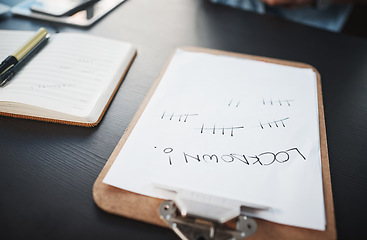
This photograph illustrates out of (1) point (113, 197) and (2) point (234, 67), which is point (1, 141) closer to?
(1) point (113, 197)

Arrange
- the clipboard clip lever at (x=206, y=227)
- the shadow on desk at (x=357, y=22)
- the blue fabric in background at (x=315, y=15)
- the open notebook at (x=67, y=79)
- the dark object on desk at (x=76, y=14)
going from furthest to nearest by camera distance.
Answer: the shadow on desk at (x=357, y=22)
the blue fabric in background at (x=315, y=15)
the dark object on desk at (x=76, y=14)
the open notebook at (x=67, y=79)
the clipboard clip lever at (x=206, y=227)

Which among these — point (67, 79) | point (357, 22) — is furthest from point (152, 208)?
point (357, 22)

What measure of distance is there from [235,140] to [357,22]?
1.99 metres

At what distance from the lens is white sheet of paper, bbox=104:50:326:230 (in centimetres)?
35

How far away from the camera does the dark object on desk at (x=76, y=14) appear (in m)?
0.71

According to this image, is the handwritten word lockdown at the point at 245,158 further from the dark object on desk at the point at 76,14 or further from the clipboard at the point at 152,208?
the dark object on desk at the point at 76,14

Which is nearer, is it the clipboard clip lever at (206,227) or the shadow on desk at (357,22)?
the clipboard clip lever at (206,227)

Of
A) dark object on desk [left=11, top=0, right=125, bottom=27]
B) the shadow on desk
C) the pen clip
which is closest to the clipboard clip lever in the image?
the pen clip

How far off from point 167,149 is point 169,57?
0.88 ft

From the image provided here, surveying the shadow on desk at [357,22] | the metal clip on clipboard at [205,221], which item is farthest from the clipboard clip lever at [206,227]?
the shadow on desk at [357,22]

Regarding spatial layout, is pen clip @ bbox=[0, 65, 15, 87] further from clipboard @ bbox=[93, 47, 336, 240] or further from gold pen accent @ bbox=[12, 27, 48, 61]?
clipboard @ bbox=[93, 47, 336, 240]

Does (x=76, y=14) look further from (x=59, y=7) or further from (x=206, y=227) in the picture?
(x=206, y=227)

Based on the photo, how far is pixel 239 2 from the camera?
1536mm

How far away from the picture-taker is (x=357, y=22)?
190 cm
